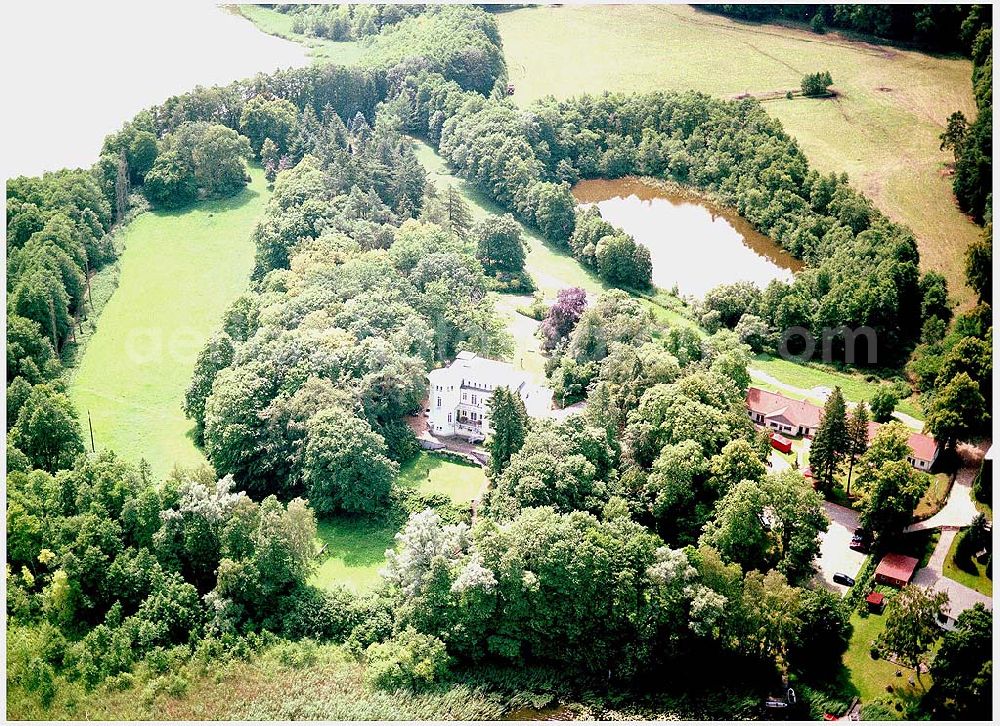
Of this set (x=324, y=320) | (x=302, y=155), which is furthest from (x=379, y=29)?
(x=324, y=320)

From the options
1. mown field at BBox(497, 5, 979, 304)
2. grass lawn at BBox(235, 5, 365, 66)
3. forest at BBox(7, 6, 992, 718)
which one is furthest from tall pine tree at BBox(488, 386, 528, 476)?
grass lawn at BBox(235, 5, 365, 66)

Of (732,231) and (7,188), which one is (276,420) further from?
(732,231)

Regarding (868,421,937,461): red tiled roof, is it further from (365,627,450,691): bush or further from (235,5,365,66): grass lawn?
(235,5,365,66): grass lawn

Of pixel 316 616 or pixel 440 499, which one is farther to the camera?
pixel 440 499

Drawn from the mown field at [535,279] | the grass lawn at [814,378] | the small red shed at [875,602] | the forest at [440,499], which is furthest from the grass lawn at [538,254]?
the small red shed at [875,602]

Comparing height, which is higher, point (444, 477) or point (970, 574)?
point (970, 574)

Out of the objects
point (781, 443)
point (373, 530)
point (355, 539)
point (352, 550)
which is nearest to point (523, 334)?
point (781, 443)

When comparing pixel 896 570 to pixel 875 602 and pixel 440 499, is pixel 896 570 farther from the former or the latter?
pixel 440 499

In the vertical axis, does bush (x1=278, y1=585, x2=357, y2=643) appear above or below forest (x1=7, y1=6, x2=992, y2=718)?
below
